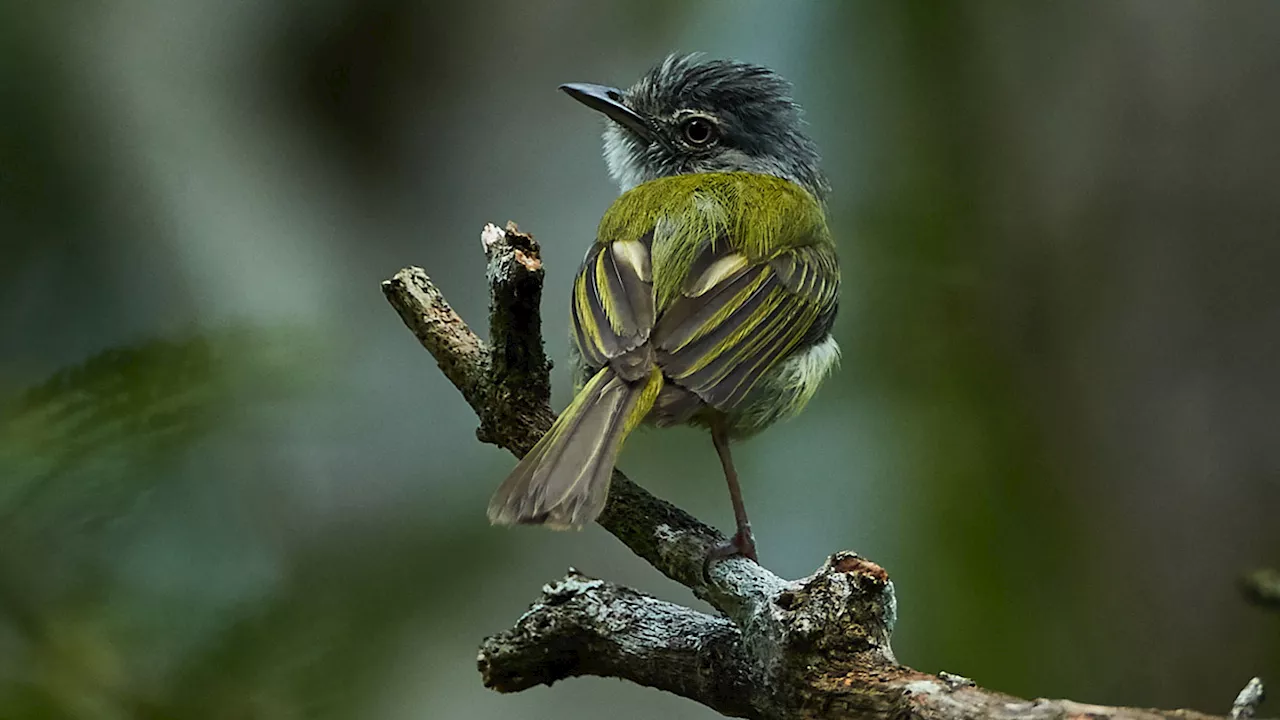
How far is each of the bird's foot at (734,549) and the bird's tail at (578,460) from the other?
22cm

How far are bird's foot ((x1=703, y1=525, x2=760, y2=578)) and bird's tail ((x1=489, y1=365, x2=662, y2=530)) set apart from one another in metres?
0.22

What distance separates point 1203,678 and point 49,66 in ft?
13.0

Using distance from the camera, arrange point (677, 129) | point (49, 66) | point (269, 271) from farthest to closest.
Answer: point (269, 271)
point (49, 66)
point (677, 129)

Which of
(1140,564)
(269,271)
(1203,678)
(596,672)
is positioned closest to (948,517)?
(1140,564)

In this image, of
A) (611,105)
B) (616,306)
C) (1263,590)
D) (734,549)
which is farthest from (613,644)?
(611,105)

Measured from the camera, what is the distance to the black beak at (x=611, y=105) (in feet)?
9.71

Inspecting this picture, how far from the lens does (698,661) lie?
69.9 inches

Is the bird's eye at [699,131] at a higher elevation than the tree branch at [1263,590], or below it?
higher

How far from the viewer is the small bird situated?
1843mm

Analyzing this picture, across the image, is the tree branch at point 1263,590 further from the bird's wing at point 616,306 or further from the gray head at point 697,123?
the gray head at point 697,123

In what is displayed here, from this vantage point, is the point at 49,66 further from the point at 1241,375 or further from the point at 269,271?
the point at 1241,375

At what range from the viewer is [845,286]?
4.23 m

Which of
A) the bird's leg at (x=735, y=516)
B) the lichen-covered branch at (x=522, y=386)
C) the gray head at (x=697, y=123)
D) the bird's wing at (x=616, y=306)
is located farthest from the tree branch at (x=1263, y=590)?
the gray head at (x=697, y=123)

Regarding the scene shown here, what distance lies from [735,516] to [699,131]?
1.24 meters
